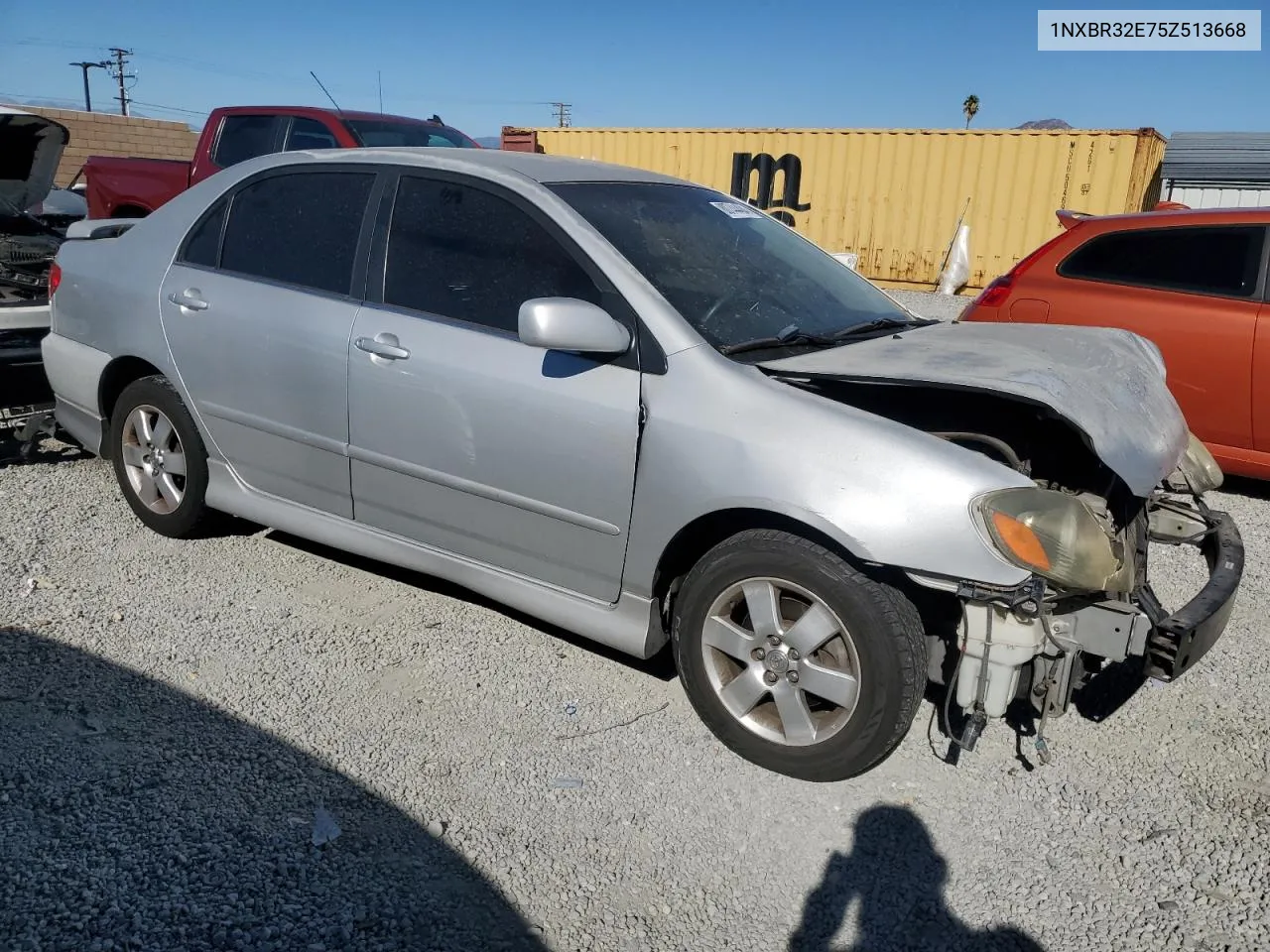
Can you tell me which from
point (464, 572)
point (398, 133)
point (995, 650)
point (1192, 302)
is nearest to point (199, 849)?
point (464, 572)

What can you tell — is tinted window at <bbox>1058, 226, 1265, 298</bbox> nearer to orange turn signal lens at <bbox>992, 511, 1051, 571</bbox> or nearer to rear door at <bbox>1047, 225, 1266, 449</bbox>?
rear door at <bbox>1047, 225, 1266, 449</bbox>

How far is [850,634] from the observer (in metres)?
2.77

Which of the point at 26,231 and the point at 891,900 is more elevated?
the point at 26,231

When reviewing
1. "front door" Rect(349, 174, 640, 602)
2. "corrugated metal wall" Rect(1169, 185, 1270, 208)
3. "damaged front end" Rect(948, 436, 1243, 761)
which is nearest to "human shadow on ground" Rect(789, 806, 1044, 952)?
"damaged front end" Rect(948, 436, 1243, 761)

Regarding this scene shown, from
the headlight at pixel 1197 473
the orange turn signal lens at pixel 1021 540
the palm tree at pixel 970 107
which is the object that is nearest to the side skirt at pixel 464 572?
the orange turn signal lens at pixel 1021 540

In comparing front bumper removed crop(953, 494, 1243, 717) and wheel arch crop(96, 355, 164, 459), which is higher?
wheel arch crop(96, 355, 164, 459)

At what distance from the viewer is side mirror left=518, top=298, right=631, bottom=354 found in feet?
9.58

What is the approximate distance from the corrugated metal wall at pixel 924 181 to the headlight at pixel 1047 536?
14936 mm

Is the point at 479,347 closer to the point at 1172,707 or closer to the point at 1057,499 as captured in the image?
the point at 1057,499

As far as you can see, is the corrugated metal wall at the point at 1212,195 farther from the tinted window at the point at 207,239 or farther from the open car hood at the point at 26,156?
the tinted window at the point at 207,239

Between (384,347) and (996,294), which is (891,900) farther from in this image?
(996,294)

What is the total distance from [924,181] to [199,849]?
1681 centimetres

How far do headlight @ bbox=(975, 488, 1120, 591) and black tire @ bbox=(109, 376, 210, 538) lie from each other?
319cm

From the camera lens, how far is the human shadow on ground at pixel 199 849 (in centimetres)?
228
